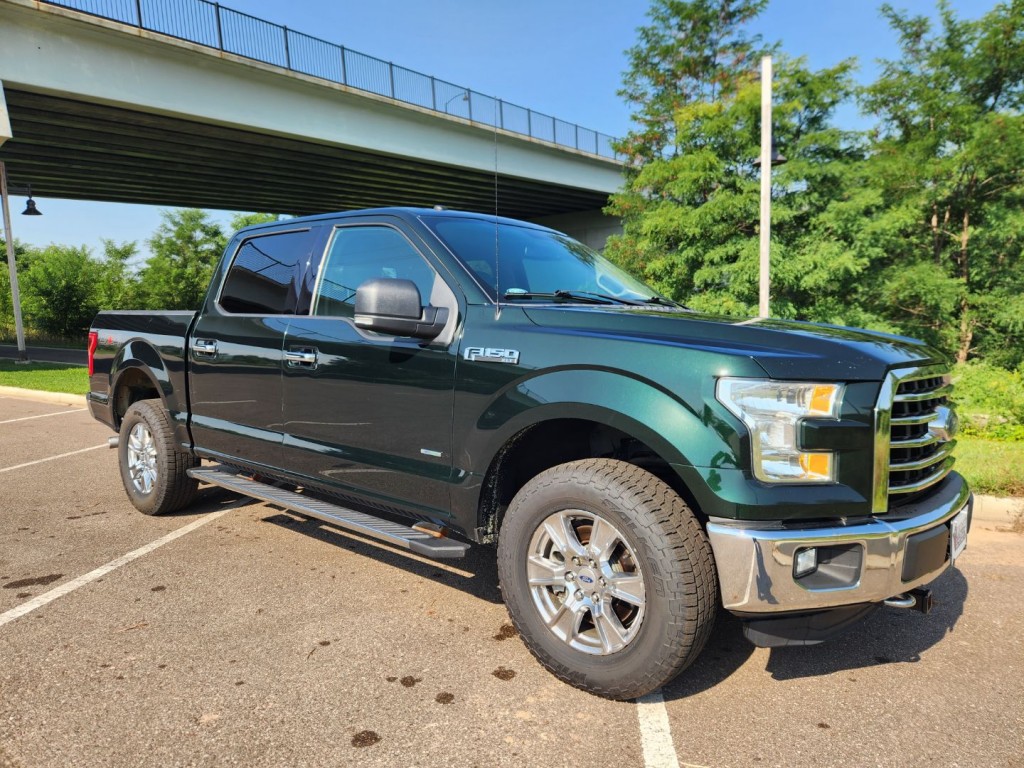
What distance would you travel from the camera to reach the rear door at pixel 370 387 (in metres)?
3.07

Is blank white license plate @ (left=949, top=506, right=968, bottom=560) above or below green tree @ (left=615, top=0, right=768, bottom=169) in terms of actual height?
below

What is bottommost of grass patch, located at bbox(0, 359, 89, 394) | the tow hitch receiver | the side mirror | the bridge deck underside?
grass patch, located at bbox(0, 359, 89, 394)

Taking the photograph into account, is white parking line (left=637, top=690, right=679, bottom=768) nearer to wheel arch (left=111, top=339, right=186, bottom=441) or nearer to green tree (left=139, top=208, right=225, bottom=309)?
wheel arch (left=111, top=339, right=186, bottom=441)

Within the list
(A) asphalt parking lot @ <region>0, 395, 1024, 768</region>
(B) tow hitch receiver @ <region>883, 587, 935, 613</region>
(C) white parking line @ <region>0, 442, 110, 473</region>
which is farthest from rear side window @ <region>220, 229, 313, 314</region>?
(C) white parking line @ <region>0, 442, 110, 473</region>

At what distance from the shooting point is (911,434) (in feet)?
8.29

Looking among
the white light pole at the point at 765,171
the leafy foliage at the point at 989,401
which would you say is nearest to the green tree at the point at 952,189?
the leafy foliage at the point at 989,401

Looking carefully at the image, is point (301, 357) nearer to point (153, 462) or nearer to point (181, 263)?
point (153, 462)

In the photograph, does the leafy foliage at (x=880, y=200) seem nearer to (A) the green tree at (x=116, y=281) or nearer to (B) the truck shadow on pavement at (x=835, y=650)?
(B) the truck shadow on pavement at (x=835, y=650)

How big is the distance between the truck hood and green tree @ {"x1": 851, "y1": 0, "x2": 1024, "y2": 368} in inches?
518

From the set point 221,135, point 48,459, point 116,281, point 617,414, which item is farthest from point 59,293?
point 617,414

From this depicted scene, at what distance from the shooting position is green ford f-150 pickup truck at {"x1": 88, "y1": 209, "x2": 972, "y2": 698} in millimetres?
2275

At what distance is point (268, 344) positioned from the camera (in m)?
3.84

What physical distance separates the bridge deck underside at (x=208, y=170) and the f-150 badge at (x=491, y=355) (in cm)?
1416

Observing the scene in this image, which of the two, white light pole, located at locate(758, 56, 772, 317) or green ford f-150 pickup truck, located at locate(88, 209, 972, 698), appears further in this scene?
white light pole, located at locate(758, 56, 772, 317)
